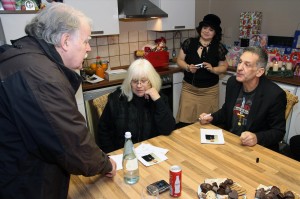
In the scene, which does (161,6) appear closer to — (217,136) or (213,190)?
(217,136)

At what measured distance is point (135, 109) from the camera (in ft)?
6.13

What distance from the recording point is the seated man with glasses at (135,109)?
184cm

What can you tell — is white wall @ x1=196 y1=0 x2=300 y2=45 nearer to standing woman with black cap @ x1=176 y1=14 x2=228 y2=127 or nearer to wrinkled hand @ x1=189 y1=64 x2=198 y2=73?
standing woman with black cap @ x1=176 y1=14 x2=228 y2=127

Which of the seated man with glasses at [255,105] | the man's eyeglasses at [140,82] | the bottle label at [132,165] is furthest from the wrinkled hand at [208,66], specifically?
the bottle label at [132,165]

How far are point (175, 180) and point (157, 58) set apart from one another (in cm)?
243

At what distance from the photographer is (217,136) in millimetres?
1647

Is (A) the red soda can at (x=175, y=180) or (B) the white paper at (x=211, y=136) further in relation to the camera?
(B) the white paper at (x=211, y=136)

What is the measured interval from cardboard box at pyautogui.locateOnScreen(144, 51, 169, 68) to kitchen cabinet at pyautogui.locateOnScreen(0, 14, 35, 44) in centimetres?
147

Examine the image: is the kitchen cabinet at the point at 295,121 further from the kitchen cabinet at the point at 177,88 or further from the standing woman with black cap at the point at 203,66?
the kitchen cabinet at the point at 177,88

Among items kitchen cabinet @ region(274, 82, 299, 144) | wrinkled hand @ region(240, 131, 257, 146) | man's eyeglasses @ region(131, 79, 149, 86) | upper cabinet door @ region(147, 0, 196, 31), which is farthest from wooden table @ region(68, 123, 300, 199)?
upper cabinet door @ region(147, 0, 196, 31)

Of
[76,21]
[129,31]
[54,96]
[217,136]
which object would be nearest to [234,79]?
[217,136]

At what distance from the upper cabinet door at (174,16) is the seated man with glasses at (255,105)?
1596mm

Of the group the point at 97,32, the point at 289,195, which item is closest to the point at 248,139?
the point at 289,195

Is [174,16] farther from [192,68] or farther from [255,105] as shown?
[255,105]
